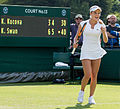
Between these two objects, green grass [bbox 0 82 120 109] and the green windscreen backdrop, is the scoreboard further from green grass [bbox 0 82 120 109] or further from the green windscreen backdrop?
green grass [bbox 0 82 120 109]

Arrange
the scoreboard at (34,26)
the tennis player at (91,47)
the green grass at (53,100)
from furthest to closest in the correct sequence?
the scoreboard at (34,26)
the tennis player at (91,47)
the green grass at (53,100)

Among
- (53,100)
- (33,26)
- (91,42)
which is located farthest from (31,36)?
(91,42)

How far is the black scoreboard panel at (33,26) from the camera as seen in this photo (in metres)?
14.0

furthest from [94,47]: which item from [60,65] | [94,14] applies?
[60,65]

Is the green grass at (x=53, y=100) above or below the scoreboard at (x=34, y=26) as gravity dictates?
below

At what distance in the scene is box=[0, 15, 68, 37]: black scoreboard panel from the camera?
13953 mm

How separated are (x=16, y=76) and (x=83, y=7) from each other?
47393 mm

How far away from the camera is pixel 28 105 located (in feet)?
26.6

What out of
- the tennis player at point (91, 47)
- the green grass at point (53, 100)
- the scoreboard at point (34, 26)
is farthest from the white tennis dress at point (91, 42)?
the scoreboard at point (34, 26)

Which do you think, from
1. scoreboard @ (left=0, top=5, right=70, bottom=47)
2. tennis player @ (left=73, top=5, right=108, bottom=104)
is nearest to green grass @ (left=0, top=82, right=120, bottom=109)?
tennis player @ (left=73, top=5, right=108, bottom=104)

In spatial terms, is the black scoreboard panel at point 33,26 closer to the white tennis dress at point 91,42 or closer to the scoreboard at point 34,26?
the scoreboard at point 34,26

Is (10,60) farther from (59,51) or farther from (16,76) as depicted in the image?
(59,51)

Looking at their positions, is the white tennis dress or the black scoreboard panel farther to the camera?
the black scoreboard panel

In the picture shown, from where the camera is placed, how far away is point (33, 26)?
14180 mm
